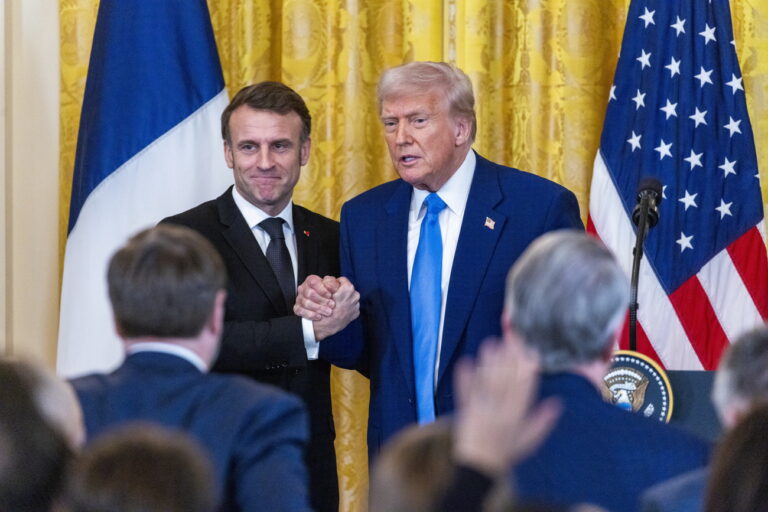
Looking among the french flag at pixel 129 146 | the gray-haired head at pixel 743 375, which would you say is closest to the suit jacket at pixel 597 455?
the gray-haired head at pixel 743 375

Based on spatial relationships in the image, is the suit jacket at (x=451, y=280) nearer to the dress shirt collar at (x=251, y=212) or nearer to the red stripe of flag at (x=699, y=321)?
the dress shirt collar at (x=251, y=212)

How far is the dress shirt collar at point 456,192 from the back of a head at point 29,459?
251 cm

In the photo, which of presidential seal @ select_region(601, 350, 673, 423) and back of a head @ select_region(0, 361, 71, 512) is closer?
back of a head @ select_region(0, 361, 71, 512)

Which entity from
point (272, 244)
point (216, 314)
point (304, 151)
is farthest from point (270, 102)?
point (216, 314)

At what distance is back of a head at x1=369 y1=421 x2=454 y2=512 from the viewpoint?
1.26m

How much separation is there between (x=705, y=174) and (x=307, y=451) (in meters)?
1.98

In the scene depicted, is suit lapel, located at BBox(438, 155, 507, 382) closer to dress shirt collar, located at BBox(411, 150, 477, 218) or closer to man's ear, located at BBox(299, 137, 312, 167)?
dress shirt collar, located at BBox(411, 150, 477, 218)

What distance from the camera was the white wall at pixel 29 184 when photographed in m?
5.25

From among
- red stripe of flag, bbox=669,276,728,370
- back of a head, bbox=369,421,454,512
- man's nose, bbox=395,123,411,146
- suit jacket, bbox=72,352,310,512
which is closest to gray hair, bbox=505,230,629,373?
suit jacket, bbox=72,352,310,512

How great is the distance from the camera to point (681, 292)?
4.84 m

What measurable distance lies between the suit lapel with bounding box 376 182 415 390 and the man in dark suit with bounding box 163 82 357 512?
28 cm

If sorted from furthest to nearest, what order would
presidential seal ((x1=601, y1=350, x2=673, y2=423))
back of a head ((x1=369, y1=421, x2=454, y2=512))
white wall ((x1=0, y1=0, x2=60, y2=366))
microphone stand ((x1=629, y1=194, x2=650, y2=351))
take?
white wall ((x1=0, y1=0, x2=60, y2=366)) < microphone stand ((x1=629, y1=194, x2=650, y2=351)) < presidential seal ((x1=601, y1=350, x2=673, y2=423)) < back of a head ((x1=369, y1=421, x2=454, y2=512))

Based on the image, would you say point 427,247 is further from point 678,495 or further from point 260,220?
point 678,495

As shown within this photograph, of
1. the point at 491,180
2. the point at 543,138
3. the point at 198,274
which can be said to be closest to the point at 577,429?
the point at 198,274
